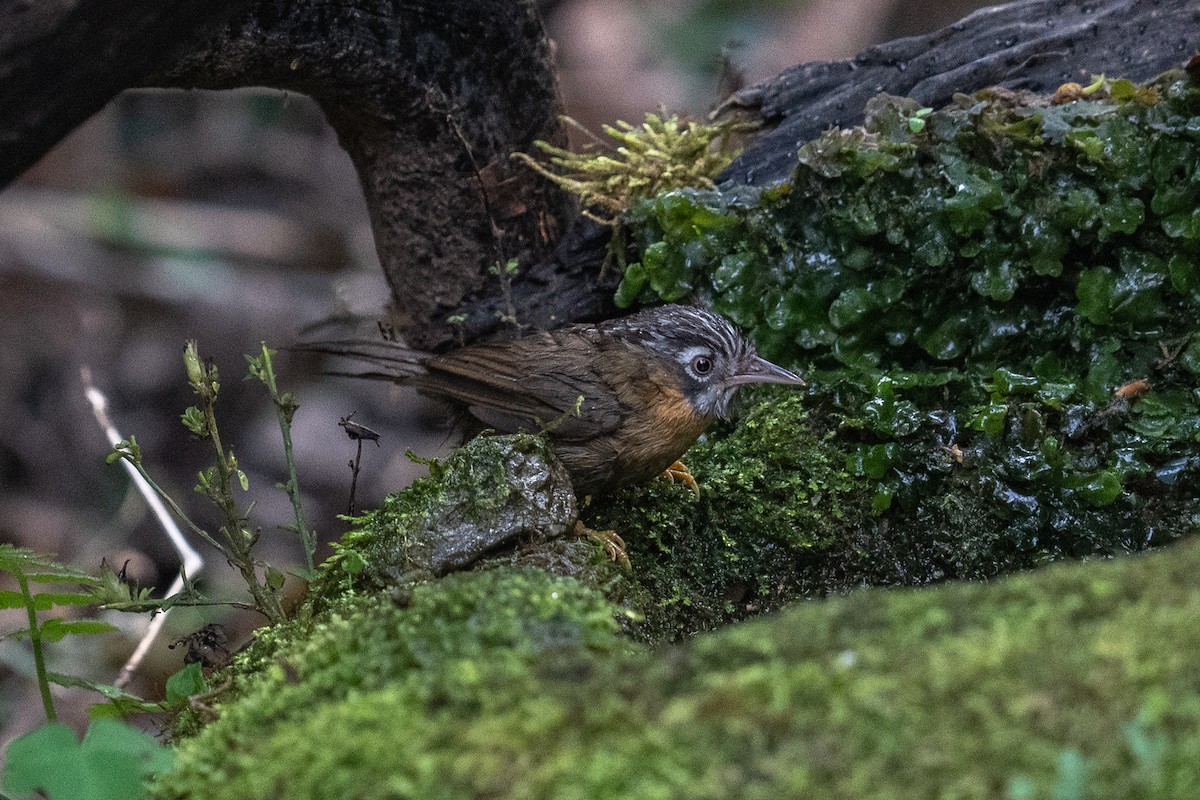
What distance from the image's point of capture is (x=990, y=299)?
4133mm

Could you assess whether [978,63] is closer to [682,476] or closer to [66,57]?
[682,476]

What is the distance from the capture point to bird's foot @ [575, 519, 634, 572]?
3.29 m

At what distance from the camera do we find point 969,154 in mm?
4117

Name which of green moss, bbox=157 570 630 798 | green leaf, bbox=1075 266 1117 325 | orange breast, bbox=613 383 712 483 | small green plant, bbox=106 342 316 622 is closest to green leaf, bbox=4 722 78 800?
green moss, bbox=157 570 630 798

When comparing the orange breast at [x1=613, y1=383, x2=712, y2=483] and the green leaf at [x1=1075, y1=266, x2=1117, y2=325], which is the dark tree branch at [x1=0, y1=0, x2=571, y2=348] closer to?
the orange breast at [x1=613, y1=383, x2=712, y2=483]

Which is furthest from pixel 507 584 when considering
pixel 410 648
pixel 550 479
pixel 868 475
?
pixel 868 475

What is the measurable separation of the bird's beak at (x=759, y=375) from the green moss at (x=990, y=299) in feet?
0.96

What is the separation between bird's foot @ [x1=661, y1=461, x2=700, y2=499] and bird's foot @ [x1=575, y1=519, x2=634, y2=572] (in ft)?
1.60

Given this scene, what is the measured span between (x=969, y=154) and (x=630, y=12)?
7.44 m

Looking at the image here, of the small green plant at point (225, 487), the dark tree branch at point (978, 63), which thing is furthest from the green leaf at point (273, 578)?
the dark tree branch at point (978, 63)

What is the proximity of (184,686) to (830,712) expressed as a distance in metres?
1.95

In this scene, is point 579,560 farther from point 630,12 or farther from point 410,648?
point 630,12

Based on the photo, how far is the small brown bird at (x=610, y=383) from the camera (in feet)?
12.0

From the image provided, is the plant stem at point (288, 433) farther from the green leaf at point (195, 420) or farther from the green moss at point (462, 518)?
the green leaf at point (195, 420)
